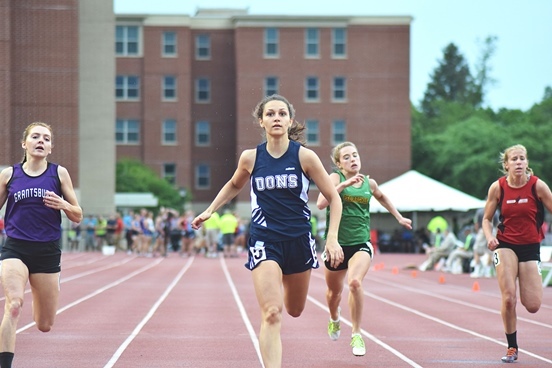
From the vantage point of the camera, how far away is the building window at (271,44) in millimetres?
73688

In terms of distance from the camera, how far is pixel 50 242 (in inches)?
348

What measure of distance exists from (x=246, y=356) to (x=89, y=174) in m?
47.9

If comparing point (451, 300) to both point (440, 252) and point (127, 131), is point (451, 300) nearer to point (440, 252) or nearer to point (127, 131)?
point (440, 252)

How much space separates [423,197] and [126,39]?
35258 mm

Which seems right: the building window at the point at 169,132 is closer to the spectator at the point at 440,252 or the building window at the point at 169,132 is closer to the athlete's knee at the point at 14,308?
the spectator at the point at 440,252

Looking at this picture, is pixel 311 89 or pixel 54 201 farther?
pixel 311 89

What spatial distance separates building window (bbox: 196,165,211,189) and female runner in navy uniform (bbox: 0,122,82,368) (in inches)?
2785

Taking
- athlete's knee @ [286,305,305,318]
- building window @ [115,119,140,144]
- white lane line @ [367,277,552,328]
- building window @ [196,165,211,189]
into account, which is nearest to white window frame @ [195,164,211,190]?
building window @ [196,165,211,189]

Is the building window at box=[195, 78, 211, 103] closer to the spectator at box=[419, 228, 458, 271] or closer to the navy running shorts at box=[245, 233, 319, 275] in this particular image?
the spectator at box=[419, 228, 458, 271]

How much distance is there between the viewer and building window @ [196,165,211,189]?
79744 mm

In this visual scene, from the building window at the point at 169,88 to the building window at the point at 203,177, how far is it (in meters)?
5.73

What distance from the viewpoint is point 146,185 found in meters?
69.4

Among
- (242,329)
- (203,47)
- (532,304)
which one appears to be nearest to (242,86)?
(203,47)

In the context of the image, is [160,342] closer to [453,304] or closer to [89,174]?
[453,304]
